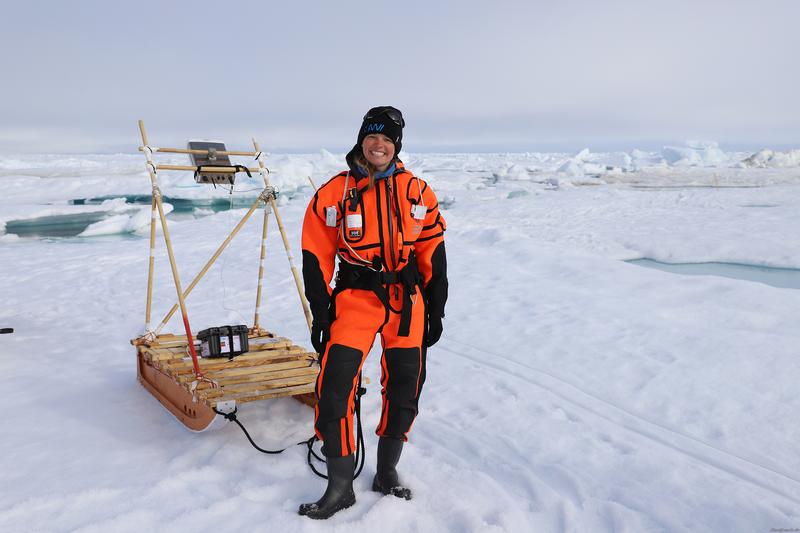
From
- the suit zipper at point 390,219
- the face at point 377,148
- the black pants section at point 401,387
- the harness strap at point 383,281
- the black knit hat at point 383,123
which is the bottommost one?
the black pants section at point 401,387

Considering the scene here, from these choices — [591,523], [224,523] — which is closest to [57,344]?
[224,523]

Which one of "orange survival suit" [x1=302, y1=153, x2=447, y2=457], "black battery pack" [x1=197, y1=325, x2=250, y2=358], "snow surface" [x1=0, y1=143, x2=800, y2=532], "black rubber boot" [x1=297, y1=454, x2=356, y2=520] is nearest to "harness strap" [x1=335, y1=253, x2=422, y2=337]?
"orange survival suit" [x1=302, y1=153, x2=447, y2=457]

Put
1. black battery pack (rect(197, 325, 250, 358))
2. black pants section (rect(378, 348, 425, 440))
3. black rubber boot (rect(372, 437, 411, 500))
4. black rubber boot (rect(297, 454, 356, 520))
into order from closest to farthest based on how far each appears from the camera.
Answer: black rubber boot (rect(297, 454, 356, 520)), black pants section (rect(378, 348, 425, 440)), black rubber boot (rect(372, 437, 411, 500)), black battery pack (rect(197, 325, 250, 358))

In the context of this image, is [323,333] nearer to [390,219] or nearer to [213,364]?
[390,219]

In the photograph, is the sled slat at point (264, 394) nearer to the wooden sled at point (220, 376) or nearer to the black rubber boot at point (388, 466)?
the wooden sled at point (220, 376)

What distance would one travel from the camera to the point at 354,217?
251 cm

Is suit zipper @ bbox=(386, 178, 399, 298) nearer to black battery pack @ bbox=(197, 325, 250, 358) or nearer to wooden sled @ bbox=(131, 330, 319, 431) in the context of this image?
wooden sled @ bbox=(131, 330, 319, 431)

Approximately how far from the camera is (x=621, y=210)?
16.9 metres

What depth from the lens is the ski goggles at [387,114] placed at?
8.28 feet

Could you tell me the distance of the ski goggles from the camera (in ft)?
8.28

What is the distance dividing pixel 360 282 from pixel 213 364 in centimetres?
183

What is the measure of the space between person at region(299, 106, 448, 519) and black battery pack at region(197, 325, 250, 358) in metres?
1.64

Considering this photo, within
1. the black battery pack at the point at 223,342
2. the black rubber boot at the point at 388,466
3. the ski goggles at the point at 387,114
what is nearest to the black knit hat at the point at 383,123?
the ski goggles at the point at 387,114

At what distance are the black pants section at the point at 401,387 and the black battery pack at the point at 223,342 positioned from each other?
5.58ft
